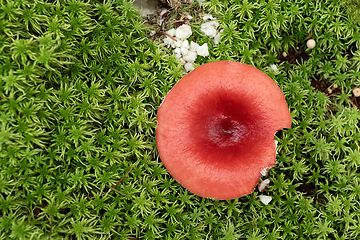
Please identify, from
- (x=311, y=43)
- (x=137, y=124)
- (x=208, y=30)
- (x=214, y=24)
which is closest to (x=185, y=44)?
(x=208, y=30)

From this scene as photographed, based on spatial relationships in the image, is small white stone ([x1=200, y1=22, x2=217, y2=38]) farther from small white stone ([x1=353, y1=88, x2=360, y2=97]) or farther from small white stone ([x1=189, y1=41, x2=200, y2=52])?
small white stone ([x1=353, y1=88, x2=360, y2=97])

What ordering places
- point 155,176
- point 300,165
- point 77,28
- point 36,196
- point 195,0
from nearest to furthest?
point 36,196
point 77,28
point 155,176
point 300,165
point 195,0

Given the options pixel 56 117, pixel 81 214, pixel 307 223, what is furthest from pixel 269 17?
pixel 81 214

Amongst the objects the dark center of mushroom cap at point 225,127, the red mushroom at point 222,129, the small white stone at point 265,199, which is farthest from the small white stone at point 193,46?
the small white stone at point 265,199

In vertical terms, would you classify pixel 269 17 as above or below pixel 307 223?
above

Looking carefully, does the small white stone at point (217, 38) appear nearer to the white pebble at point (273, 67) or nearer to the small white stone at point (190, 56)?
the small white stone at point (190, 56)

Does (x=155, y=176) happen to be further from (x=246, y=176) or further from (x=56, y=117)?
(x=56, y=117)
